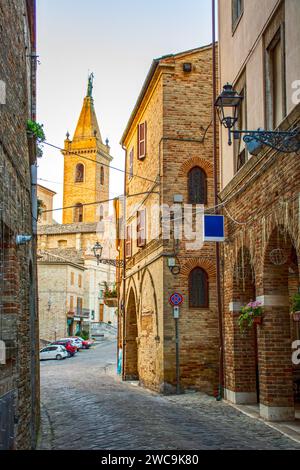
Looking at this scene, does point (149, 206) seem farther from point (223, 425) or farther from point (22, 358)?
point (22, 358)

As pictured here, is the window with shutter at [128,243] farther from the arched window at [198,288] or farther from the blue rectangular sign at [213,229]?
the blue rectangular sign at [213,229]

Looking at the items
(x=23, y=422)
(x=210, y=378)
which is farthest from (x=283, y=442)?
(x=210, y=378)

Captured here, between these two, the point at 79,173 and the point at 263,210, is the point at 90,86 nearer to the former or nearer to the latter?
the point at 79,173

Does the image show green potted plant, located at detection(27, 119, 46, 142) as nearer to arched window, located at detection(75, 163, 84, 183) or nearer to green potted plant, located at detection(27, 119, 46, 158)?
green potted plant, located at detection(27, 119, 46, 158)

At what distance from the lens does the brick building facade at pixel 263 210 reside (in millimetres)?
10375

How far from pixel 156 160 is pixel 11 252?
12.2 meters

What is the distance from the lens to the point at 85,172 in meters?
88.8

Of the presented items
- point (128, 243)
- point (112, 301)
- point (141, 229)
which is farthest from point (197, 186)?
point (112, 301)

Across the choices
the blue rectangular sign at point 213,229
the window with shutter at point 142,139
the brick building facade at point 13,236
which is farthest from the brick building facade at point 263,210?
the window with shutter at point 142,139

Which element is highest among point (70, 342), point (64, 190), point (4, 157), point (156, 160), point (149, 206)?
point (64, 190)

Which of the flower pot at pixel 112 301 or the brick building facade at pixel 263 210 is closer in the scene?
the brick building facade at pixel 263 210

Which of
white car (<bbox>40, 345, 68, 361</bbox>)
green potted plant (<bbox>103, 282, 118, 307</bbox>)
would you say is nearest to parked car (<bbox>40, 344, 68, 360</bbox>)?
white car (<bbox>40, 345, 68, 361</bbox>)

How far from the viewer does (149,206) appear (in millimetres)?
20062

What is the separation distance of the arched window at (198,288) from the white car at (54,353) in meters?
24.2
